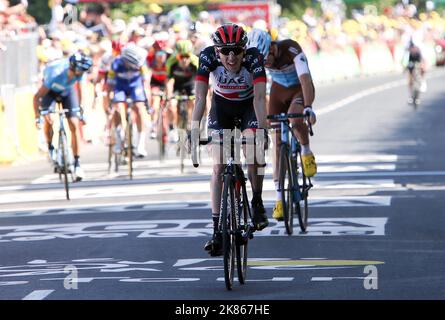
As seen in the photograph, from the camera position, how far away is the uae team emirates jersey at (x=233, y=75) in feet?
38.0

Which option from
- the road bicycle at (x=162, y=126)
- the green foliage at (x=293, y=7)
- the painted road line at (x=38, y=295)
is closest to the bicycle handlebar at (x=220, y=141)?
the painted road line at (x=38, y=295)

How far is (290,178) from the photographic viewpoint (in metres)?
14.1

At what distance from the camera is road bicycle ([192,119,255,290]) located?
35.2 feet

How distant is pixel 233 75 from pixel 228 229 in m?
1.52

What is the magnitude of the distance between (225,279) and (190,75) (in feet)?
41.9

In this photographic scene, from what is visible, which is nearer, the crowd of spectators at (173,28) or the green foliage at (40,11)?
the crowd of spectators at (173,28)

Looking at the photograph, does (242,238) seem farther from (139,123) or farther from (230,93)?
(139,123)

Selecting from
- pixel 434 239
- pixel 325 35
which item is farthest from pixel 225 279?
pixel 325 35

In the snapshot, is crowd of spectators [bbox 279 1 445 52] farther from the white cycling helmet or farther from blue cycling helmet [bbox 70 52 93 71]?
blue cycling helmet [bbox 70 52 93 71]

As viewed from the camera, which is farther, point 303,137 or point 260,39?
point 303,137

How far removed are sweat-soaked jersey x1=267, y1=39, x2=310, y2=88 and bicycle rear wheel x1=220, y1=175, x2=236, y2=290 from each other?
3380 millimetres

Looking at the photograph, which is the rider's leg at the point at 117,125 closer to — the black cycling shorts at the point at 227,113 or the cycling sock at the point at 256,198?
the cycling sock at the point at 256,198

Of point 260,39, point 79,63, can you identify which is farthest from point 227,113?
point 79,63

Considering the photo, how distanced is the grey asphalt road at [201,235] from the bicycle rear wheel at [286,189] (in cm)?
15
